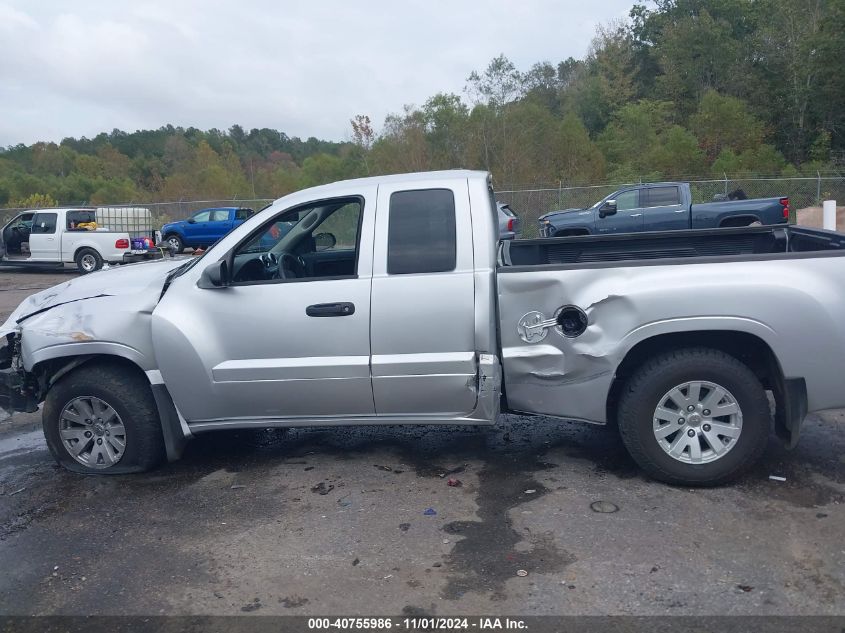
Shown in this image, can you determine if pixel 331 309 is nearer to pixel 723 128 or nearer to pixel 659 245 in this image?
pixel 659 245

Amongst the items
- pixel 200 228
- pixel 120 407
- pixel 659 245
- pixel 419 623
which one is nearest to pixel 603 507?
pixel 419 623

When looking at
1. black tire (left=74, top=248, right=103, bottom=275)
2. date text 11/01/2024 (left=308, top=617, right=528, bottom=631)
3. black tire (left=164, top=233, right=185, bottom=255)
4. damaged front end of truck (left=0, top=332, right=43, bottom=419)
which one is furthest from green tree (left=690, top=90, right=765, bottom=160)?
date text 11/01/2024 (left=308, top=617, right=528, bottom=631)

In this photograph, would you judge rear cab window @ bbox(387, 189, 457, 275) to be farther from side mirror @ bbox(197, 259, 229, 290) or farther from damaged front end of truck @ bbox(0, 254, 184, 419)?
damaged front end of truck @ bbox(0, 254, 184, 419)

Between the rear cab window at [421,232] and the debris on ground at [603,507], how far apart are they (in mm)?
1670

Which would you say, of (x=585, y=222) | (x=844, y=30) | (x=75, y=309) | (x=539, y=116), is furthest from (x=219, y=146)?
(x=75, y=309)

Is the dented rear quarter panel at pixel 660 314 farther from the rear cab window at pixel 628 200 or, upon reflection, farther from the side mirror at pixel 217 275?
the rear cab window at pixel 628 200

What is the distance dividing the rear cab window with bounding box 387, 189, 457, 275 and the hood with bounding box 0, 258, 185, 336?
67.1 inches

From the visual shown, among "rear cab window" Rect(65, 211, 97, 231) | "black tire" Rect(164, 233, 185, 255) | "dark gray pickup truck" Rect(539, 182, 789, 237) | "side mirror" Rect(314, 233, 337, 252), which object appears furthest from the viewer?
"black tire" Rect(164, 233, 185, 255)

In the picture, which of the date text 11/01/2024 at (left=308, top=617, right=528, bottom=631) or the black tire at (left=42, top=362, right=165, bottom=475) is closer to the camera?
the date text 11/01/2024 at (left=308, top=617, right=528, bottom=631)

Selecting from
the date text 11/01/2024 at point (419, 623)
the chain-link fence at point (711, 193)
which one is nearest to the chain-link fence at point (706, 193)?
the chain-link fence at point (711, 193)

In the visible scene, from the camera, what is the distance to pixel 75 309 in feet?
17.8

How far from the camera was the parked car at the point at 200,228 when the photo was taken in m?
26.6

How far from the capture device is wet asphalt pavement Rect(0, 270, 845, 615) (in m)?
3.75

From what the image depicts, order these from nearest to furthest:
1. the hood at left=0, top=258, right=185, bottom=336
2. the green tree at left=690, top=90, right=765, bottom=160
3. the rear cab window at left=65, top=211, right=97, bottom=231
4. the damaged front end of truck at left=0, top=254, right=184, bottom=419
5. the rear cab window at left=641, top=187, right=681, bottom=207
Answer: the damaged front end of truck at left=0, top=254, right=184, bottom=419 → the hood at left=0, top=258, right=185, bottom=336 → the rear cab window at left=641, top=187, right=681, bottom=207 → the rear cab window at left=65, top=211, right=97, bottom=231 → the green tree at left=690, top=90, right=765, bottom=160
